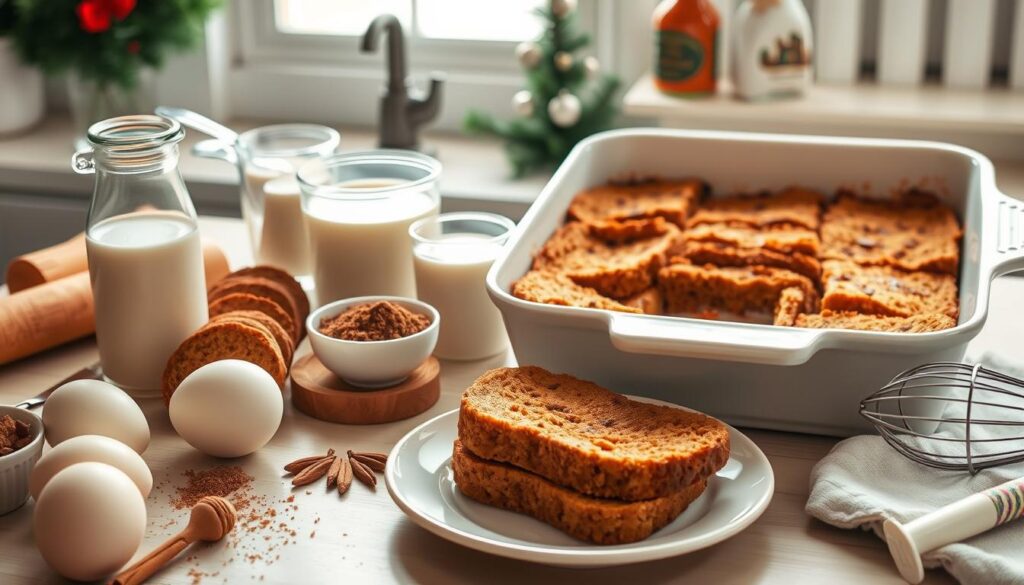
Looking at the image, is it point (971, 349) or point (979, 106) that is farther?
point (979, 106)

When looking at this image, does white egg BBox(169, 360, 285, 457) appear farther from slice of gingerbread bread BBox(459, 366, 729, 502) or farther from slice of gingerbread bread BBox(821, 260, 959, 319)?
slice of gingerbread bread BBox(821, 260, 959, 319)

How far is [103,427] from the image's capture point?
46.4 inches

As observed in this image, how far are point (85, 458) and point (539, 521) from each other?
1.44 feet

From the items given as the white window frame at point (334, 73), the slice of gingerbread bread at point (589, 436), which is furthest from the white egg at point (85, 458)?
the white window frame at point (334, 73)

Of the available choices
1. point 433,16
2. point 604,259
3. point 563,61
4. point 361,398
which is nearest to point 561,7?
→ point 563,61

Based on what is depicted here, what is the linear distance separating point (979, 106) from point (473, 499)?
1.57m

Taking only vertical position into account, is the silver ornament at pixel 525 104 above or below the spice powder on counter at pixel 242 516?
above

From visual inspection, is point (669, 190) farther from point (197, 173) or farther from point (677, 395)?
point (197, 173)

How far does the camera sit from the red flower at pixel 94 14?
7.91 feet

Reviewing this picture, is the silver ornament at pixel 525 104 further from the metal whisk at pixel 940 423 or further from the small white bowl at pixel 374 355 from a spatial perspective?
the metal whisk at pixel 940 423

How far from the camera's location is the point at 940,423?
1.24m

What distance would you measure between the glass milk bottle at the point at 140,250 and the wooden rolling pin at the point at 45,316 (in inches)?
6.2

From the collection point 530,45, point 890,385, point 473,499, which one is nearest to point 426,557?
point 473,499

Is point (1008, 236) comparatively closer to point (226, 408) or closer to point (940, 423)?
point (940, 423)
